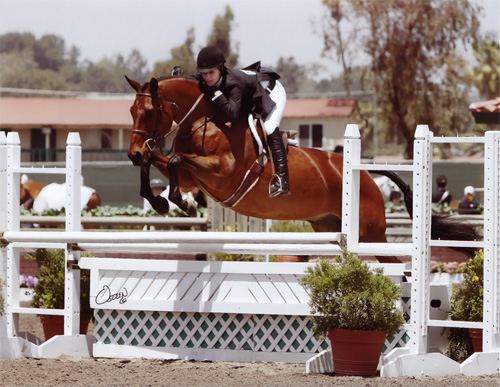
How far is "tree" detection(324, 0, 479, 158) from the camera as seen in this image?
3512cm

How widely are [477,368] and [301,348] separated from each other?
39.1 inches

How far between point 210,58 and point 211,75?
11 centimetres

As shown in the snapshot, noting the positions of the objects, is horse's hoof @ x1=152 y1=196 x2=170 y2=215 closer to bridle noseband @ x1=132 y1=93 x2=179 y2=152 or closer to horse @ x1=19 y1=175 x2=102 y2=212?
bridle noseband @ x1=132 y1=93 x2=179 y2=152

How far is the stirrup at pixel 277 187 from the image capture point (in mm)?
7008

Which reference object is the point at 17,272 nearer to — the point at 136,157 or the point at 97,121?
the point at 136,157

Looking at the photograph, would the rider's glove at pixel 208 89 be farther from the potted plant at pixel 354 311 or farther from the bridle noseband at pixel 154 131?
the potted plant at pixel 354 311

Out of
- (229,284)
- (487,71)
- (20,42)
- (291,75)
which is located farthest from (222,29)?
(229,284)

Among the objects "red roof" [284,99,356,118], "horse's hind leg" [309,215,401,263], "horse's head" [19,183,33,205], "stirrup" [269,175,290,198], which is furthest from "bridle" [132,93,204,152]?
"red roof" [284,99,356,118]

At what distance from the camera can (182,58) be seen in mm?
51406

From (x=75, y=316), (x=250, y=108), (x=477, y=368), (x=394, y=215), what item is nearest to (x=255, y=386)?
(x=477, y=368)

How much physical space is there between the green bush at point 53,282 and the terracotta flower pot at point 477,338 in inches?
91.0

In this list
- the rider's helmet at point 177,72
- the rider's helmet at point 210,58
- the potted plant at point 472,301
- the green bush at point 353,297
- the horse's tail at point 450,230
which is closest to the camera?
the green bush at point 353,297

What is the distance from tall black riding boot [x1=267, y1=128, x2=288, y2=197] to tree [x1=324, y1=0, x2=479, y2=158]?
27.9 meters

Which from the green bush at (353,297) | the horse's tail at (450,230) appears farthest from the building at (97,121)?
the green bush at (353,297)
